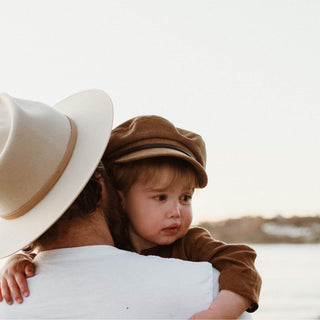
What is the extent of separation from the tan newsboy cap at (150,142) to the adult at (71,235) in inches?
6.9

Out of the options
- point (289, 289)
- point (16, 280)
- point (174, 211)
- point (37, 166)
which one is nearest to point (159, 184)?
point (174, 211)

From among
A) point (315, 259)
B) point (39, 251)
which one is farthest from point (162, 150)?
point (315, 259)

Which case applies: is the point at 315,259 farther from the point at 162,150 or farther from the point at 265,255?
the point at 162,150

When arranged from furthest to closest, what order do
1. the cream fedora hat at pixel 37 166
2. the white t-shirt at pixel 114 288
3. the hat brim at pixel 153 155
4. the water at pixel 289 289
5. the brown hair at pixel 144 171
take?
the water at pixel 289 289 → the brown hair at pixel 144 171 → the hat brim at pixel 153 155 → the cream fedora hat at pixel 37 166 → the white t-shirt at pixel 114 288

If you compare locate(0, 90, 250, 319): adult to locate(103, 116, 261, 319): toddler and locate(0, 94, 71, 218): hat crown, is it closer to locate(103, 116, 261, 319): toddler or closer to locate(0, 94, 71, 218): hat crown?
locate(0, 94, 71, 218): hat crown

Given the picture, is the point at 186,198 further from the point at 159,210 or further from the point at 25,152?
the point at 25,152

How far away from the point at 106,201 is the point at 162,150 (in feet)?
0.94

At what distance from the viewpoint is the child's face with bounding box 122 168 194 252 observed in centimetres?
189

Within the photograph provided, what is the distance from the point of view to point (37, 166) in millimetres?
1482

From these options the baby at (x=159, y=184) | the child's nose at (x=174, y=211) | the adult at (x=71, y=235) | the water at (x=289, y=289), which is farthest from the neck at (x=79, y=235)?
the water at (x=289, y=289)

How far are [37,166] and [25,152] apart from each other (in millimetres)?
53

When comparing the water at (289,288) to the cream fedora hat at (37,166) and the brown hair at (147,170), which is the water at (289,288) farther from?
the cream fedora hat at (37,166)

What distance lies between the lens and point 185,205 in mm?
1945

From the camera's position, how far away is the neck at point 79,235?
1471 millimetres
